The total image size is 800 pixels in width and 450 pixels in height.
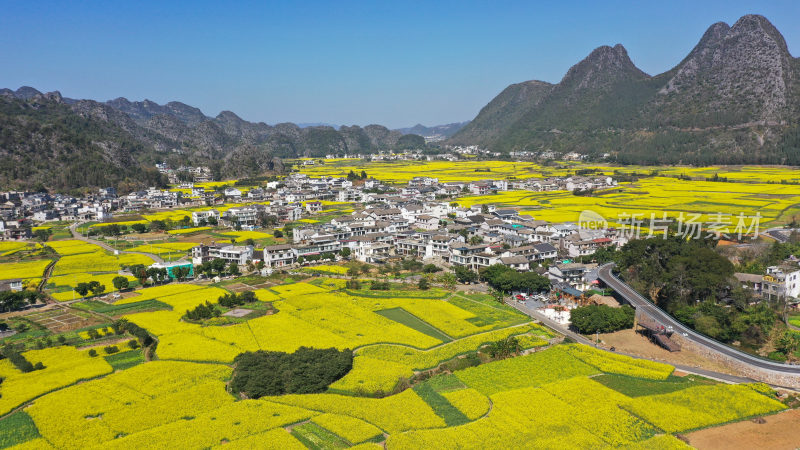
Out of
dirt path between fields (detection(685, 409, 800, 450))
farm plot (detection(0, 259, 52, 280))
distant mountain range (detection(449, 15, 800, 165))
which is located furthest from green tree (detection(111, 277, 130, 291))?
distant mountain range (detection(449, 15, 800, 165))

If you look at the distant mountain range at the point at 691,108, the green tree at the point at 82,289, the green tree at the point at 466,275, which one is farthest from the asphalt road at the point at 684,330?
the distant mountain range at the point at 691,108

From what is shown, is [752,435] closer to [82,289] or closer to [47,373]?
[47,373]

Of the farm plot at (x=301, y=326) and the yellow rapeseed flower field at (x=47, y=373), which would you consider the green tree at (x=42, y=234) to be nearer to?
the farm plot at (x=301, y=326)

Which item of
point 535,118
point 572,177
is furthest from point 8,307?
point 535,118

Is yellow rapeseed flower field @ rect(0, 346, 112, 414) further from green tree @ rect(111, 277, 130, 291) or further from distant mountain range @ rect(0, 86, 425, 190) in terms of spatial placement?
distant mountain range @ rect(0, 86, 425, 190)

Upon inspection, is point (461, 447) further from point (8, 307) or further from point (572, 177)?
point (572, 177)
